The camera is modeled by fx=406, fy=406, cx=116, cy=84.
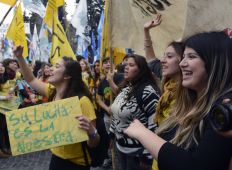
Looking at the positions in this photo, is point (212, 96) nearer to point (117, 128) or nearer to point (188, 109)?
point (188, 109)

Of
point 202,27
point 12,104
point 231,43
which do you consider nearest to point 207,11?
point 202,27

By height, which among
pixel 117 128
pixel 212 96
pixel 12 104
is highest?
pixel 212 96

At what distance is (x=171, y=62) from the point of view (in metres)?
3.07

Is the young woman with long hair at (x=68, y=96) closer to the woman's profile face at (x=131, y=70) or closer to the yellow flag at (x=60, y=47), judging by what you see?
the woman's profile face at (x=131, y=70)

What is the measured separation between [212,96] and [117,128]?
222cm

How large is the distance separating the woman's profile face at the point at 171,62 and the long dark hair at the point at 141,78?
778 mm

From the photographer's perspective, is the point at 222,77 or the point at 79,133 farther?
the point at 79,133

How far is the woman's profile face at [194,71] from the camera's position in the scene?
1844 mm

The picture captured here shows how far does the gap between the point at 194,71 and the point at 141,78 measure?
213 centimetres

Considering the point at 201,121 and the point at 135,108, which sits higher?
the point at 201,121

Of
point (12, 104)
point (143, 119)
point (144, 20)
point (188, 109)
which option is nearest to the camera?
point (188, 109)

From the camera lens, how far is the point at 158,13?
3.23m

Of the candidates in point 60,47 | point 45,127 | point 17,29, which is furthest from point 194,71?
point 17,29

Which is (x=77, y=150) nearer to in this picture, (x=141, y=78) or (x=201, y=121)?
(x=141, y=78)
